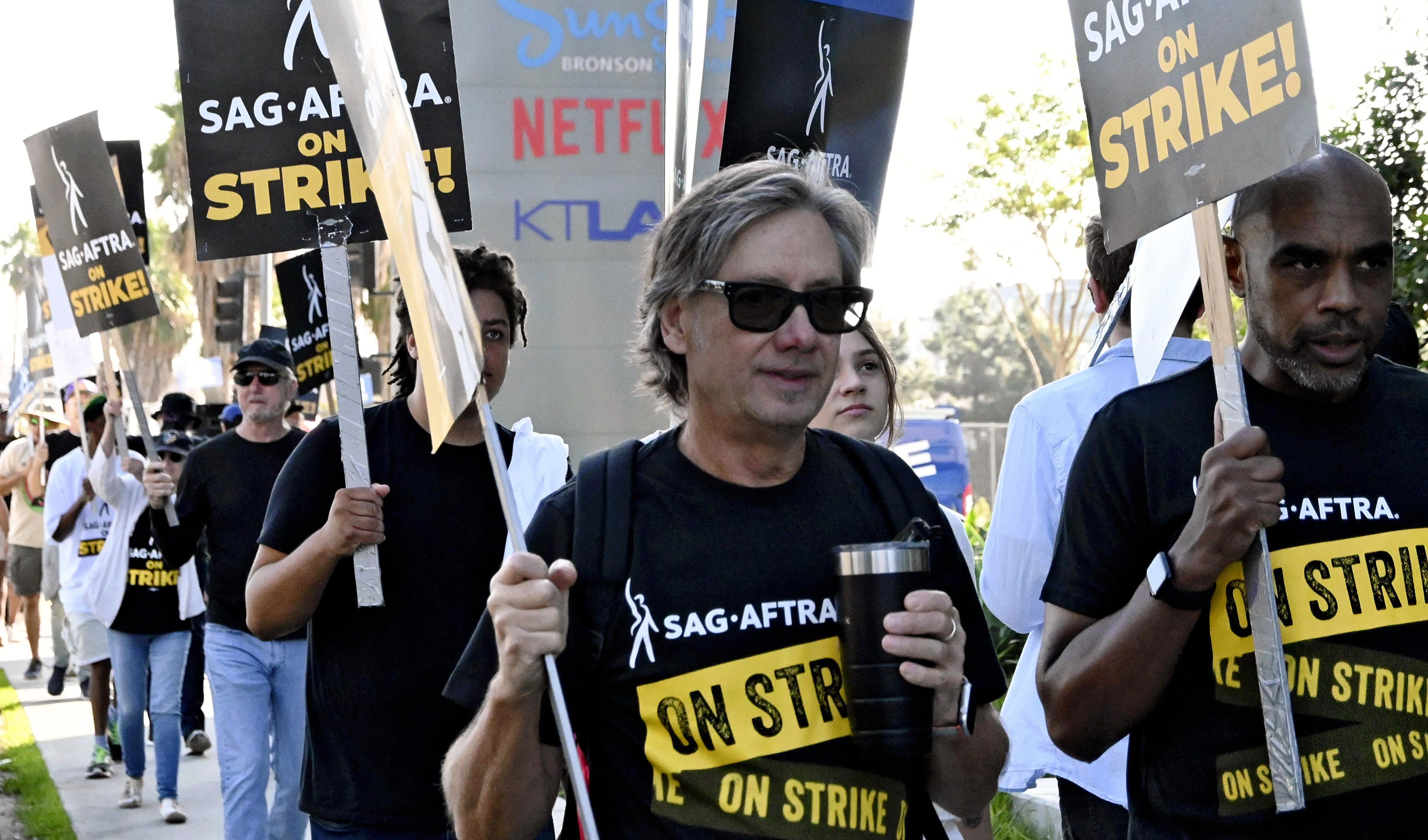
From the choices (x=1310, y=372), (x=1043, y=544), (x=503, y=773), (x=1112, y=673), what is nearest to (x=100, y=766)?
(x=1043, y=544)

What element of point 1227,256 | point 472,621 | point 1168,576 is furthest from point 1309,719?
point 472,621

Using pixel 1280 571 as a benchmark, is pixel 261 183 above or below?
above

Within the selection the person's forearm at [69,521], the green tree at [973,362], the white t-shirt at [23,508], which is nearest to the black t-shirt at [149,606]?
the person's forearm at [69,521]

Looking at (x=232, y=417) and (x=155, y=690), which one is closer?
(x=155, y=690)

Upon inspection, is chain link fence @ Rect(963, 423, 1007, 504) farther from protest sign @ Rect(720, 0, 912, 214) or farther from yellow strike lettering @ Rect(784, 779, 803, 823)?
yellow strike lettering @ Rect(784, 779, 803, 823)

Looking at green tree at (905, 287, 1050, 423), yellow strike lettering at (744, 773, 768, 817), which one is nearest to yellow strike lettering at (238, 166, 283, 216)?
yellow strike lettering at (744, 773, 768, 817)

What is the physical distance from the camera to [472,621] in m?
4.13

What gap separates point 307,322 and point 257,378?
2.11 metres

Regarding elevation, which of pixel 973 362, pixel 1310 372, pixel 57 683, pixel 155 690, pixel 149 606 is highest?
pixel 973 362

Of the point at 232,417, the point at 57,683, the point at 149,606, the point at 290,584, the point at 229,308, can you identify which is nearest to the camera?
the point at 290,584

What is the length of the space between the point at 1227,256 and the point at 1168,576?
2.19 ft

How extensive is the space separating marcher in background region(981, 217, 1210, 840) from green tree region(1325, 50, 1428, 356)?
268 inches

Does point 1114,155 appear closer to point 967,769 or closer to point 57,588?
point 967,769

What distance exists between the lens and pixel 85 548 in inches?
419
